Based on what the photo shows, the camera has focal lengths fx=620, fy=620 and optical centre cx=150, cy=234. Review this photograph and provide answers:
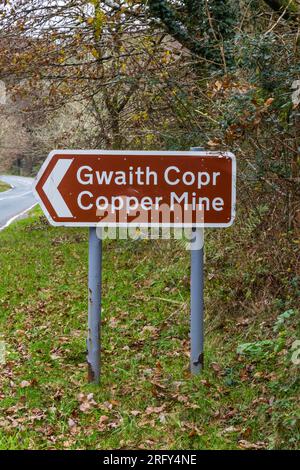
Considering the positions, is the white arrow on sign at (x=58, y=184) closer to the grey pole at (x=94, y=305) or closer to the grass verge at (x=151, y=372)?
the grey pole at (x=94, y=305)

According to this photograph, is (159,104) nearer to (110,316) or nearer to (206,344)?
(110,316)

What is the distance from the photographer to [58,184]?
475 cm

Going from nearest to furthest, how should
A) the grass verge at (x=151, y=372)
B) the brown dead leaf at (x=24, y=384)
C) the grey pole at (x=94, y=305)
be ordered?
the grass verge at (x=151, y=372), the grey pole at (x=94, y=305), the brown dead leaf at (x=24, y=384)

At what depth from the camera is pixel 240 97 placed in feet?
16.9

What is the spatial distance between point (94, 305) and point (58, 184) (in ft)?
3.27

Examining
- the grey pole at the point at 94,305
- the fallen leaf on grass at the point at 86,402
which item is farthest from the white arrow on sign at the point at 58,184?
the fallen leaf on grass at the point at 86,402

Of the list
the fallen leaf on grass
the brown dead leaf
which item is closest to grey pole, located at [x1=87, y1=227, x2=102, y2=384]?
the fallen leaf on grass

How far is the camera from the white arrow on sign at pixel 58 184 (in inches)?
187

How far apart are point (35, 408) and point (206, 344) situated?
6.00 feet

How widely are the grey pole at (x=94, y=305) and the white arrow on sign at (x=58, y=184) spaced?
0.29m

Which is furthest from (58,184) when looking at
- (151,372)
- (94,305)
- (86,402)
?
(151,372)

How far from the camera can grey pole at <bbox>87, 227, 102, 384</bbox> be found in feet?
16.1

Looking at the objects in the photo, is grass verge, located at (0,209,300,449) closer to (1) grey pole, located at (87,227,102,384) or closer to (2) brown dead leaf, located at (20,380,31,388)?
(2) brown dead leaf, located at (20,380,31,388)

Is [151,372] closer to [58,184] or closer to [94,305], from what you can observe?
[94,305]
